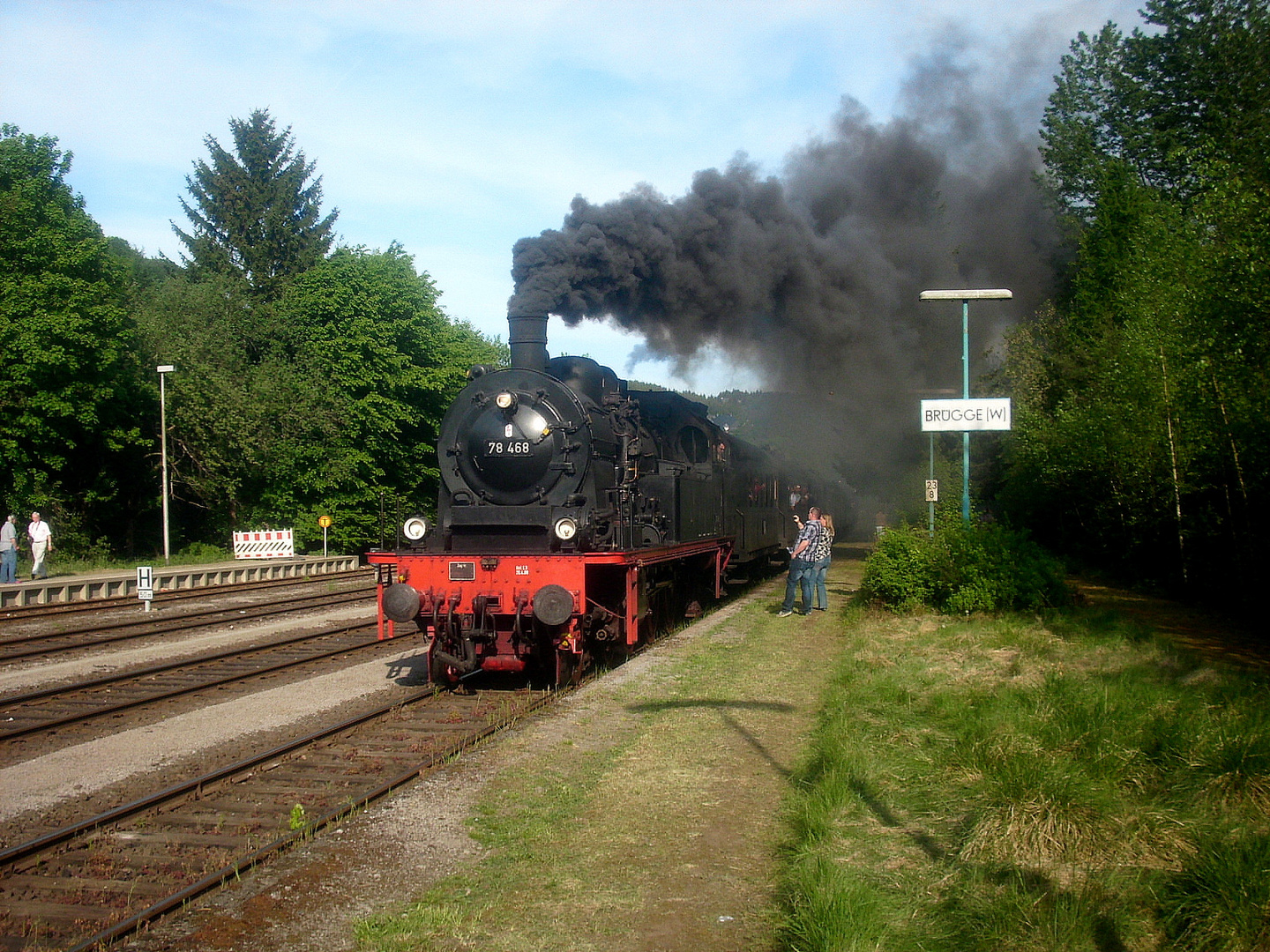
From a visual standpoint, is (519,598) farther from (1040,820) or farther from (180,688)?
(1040,820)

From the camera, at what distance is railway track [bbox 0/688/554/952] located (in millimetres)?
4402

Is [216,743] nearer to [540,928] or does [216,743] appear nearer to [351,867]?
[351,867]

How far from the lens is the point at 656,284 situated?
16391 mm

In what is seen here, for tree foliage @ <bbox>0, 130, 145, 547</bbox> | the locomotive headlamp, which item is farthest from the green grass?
tree foliage @ <bbox>0, 130, 145, 547</bbox>

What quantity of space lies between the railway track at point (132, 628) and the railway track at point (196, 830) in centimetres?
703

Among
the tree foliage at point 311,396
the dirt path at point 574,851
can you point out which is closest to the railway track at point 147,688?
the dirt path at point 574,851

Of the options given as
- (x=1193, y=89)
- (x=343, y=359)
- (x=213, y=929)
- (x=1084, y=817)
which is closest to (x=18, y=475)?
(x=343, y=359)

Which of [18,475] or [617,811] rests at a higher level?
[18,475]

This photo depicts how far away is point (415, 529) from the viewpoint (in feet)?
32.2

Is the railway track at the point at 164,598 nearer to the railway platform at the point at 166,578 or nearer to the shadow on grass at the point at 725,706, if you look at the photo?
the railway platform at the point at 166,578

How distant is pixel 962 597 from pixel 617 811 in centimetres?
813

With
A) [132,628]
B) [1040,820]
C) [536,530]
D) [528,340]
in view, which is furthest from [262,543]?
[1040,820]

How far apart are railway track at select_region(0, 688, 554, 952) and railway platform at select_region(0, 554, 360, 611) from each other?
1420cm

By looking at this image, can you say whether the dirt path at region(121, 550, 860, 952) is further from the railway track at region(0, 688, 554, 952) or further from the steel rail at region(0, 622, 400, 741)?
the steel rail at region(0, 622, 400, 741)
